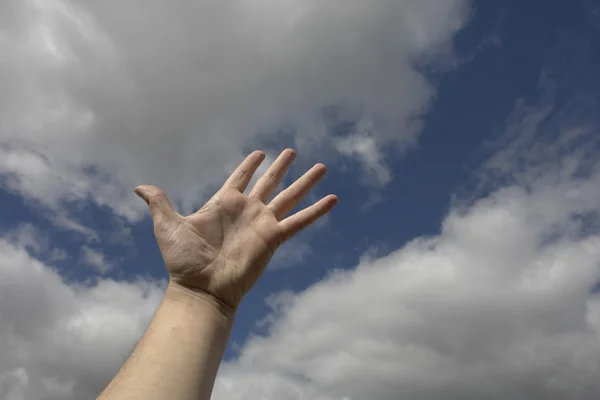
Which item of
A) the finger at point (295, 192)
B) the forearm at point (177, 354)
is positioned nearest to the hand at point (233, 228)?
the finger at point (295, 192)

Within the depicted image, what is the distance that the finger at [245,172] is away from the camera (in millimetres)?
8500

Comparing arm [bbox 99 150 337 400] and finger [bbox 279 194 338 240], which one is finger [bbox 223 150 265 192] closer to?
arm [bbox 99 150 337 400]

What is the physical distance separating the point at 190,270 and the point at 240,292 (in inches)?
30.8

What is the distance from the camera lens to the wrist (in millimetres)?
6617

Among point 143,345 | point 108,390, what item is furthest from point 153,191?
point 108,390

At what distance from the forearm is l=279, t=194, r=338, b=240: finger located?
1.99 meters

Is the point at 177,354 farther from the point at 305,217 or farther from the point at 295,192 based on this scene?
the point at 295,192

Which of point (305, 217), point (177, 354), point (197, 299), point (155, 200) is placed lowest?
point (177, 354)

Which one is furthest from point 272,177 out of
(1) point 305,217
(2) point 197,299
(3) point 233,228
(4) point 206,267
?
(2) point 197,299

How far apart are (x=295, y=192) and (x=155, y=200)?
8.09ft

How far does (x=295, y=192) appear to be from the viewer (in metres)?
8.77

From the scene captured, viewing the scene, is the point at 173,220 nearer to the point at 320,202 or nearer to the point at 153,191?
the point at 153,191

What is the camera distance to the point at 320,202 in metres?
8.60

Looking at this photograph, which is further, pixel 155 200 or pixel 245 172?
pixel 245 172
